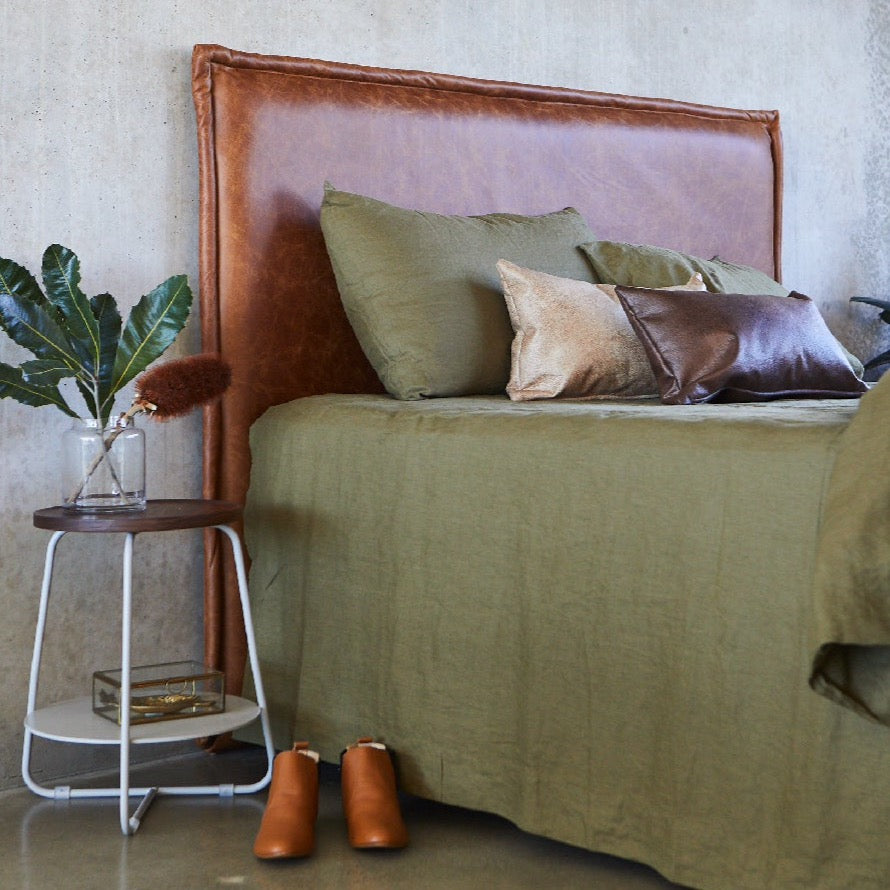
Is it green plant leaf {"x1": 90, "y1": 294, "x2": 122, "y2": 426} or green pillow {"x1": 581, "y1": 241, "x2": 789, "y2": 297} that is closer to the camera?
green plant leaf {"x1": 90, "y1": 294, "x2": 122, "y2": 426}

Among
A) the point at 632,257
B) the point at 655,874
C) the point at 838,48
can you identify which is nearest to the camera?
the point at 655,874

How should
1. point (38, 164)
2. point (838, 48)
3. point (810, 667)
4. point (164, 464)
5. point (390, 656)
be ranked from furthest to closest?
point (838, 48)
point (164, 464)
point (38, 164)
point (390, 656)
point (810, 667)

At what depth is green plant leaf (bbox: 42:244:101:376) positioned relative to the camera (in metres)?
2.44

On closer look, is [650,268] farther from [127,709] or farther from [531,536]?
[127,709]

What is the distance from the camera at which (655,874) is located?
2.13 metres

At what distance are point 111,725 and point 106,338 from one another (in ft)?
2.36

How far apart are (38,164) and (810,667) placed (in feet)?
5.94

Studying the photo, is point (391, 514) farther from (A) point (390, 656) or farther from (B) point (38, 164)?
(B) point (38, 164)

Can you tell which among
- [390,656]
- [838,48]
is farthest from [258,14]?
[838,48]

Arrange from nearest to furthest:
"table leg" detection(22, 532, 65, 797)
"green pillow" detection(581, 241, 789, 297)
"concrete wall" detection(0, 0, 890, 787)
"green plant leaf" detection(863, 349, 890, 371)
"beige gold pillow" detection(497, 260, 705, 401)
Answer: "table leg" detection(22, 532, 65, 797) < "concrete wall" detection(0, 0, 890, 787) < "beige gold pillow" detection(497, 260, 705, 401) < "green pillow" detection(581, 241, 789, 297) < "green plant leaf" detection(863, 349, 890, 371)

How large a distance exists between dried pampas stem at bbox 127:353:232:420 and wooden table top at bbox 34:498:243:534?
18 centimetres

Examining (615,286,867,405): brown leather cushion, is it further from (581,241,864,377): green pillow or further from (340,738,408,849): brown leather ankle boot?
(340,738,408,849): brown leather ankle boot

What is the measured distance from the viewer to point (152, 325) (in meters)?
2.49

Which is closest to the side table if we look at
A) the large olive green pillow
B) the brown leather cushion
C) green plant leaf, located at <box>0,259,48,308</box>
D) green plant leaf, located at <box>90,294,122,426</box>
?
green plant leaf, located at <box>90,294,122,426</box>
